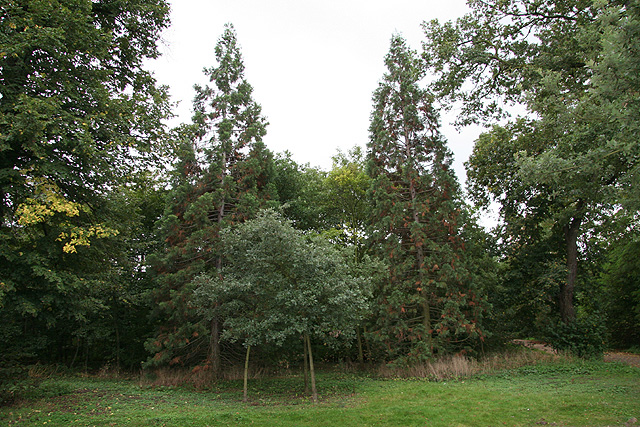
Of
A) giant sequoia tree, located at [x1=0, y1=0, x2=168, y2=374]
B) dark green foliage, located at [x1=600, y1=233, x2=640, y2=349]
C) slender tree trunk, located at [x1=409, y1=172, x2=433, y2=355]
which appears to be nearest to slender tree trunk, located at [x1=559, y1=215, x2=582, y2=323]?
slender tree trunk, located at [x1=409, y1=172, x2=433, y2=355]

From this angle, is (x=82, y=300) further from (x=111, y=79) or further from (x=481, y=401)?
(x=481, y=401)

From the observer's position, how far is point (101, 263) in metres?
12.1

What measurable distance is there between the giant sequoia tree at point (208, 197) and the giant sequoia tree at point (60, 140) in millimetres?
3936

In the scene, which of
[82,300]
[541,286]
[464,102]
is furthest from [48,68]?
[541,286]

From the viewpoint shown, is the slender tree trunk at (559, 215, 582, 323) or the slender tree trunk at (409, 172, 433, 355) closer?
the slender tree trunk at (409, 172, 433, 355)

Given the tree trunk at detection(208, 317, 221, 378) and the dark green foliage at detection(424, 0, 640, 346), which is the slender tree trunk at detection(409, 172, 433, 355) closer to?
the dark green foliage at detection(424, 0, 640, 346)

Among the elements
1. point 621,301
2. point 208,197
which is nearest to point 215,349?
point 208,197

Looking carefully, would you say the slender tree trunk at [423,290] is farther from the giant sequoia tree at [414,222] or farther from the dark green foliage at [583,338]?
the dark green foliage at [583,338]

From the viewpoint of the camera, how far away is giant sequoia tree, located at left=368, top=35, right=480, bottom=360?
13844 mm

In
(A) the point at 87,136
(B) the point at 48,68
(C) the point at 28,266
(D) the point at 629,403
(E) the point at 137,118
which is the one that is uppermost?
(B) the point at 48,68

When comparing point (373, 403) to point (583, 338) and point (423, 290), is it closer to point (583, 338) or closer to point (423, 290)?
point (423, 290)

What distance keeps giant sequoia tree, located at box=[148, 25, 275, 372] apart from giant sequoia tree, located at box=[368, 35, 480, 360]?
5071 millimetres

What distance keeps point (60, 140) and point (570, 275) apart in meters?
17.9

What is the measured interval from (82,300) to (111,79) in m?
5.67
